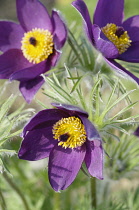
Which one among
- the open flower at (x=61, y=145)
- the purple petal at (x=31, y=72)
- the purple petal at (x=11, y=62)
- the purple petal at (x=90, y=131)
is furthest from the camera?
the purple petal at (x=11, y=62)

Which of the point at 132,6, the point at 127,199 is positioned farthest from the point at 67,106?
the point at 132,6

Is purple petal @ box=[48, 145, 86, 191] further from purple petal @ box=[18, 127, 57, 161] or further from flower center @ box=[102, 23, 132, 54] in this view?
flower center @ box=[102, 23, 132, 54]

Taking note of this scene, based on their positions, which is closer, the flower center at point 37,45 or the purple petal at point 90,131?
the purple petal at point 90,131

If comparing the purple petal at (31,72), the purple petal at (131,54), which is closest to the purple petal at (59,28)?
the purple petal at (31,72)

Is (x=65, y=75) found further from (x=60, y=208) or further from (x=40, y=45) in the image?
(x=60, y=208)

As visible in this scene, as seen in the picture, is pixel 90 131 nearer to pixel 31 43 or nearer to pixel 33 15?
pixel 31 43

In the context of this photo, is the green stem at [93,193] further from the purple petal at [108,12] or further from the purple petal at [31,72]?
the purple petal at [108,12]

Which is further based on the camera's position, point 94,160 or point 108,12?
point 108,12

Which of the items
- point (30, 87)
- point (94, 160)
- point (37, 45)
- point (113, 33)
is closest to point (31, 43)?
point (37, 45)
